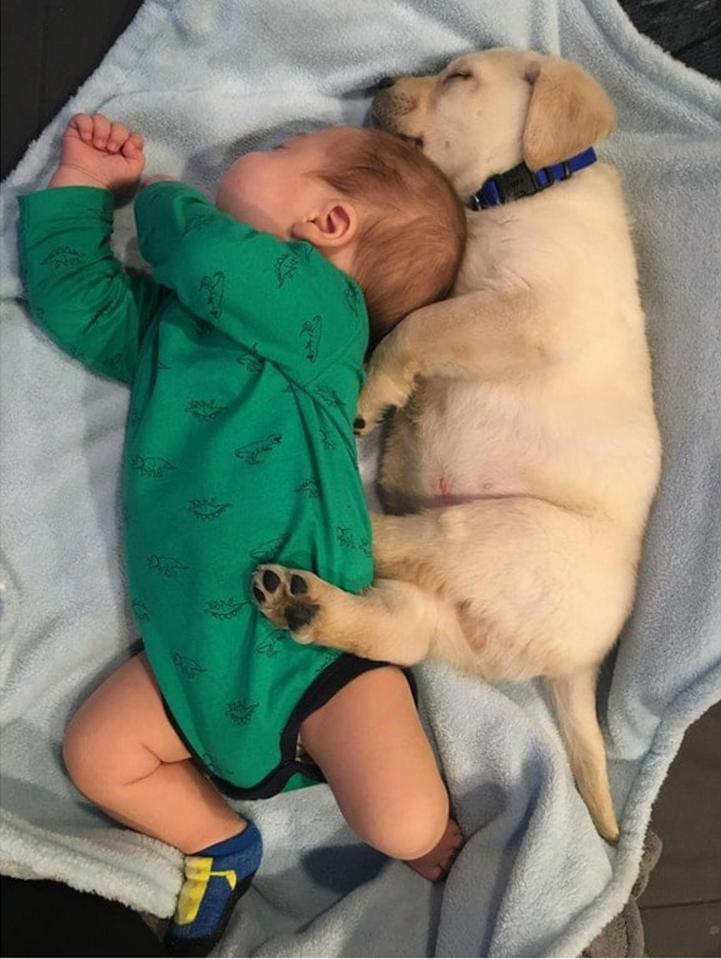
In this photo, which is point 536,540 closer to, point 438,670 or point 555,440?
point 555,440

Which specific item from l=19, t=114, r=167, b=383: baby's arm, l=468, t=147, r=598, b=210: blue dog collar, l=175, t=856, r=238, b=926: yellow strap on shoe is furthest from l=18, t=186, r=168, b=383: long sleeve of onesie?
l=175, t=856, r=238, b=926: yellow strap on shoe

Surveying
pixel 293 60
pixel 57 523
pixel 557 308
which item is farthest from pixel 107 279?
pixel 557 308

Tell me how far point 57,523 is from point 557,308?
1.16 meters

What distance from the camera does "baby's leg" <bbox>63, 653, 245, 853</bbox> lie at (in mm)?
1817

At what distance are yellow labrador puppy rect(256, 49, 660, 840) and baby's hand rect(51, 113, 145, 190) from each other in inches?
21.5

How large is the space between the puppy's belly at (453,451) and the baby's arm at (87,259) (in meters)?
0.61

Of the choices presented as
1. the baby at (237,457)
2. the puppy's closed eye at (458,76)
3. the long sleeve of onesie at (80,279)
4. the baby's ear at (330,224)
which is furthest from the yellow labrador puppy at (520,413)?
the long sleeve of onesie at (80,279)

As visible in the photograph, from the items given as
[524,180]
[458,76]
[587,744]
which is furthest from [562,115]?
[587,744]

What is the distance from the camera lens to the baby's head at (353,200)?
1842 millimetres

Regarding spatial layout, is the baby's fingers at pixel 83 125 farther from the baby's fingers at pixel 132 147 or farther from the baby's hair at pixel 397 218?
the baby's hair at pixel 397 218

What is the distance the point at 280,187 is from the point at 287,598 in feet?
2.63

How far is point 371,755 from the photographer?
1.75 meters

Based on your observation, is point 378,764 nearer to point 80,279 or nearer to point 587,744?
point 587,744

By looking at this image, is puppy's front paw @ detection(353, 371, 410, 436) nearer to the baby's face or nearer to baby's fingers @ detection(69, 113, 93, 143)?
the baby's face
